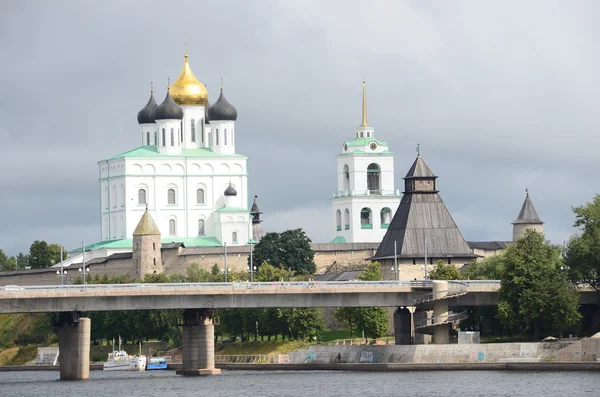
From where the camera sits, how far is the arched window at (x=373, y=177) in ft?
635

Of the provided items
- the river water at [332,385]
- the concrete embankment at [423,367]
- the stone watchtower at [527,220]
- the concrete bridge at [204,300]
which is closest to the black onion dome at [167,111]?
the stone watchtower at [527,220]

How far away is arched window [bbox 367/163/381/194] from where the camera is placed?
19350cm

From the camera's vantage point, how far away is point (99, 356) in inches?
5531

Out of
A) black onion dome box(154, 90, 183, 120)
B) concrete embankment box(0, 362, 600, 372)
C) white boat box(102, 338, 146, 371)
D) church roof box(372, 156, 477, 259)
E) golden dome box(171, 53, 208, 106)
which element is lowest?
concrete embankment box(0, 362, 600, 372)

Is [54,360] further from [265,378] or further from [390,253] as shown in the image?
[265,378]

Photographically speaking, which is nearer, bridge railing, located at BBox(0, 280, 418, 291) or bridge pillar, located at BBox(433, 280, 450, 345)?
bridge railing, located at BBox(0, 280, 418, 291)

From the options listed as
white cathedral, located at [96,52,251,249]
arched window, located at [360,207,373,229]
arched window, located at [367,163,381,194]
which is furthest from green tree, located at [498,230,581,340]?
arched window, located at [367,163,381,194]

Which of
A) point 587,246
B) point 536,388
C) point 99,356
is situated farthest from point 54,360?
A: point 536,388

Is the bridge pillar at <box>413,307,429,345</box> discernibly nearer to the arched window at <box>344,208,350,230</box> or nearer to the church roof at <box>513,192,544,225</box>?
the church roof at <box>513,192,544,225</box>

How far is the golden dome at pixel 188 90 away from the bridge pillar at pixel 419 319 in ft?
243

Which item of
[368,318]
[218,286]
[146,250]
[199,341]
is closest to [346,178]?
[146,250]

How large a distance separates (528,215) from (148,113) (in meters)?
39.4

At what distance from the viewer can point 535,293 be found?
103812 millimetres

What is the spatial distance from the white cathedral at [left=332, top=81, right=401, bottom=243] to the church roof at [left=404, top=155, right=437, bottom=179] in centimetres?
4878
